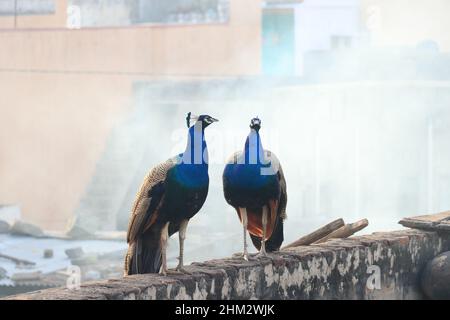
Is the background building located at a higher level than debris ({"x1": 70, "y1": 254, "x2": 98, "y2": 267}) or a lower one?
higher

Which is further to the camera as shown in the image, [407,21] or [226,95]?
[407,21]

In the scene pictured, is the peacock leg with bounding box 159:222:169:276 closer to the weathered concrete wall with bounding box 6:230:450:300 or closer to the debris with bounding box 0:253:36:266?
the weathered concrete wall with bounding box 6:230:450:300

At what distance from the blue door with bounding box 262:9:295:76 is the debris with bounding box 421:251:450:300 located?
26.1 m

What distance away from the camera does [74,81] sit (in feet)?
99.2

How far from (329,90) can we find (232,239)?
544 cm

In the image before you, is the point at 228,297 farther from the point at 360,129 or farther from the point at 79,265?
the point at 360,129

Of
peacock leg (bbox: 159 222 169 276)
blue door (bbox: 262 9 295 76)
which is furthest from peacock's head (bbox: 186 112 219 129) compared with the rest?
blue door (bbox: 262 9 295 76)

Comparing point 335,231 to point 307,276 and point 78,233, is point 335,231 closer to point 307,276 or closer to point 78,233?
point 307,276

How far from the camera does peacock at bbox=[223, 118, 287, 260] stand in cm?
618

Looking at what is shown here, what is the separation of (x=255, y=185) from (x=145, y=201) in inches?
31.3

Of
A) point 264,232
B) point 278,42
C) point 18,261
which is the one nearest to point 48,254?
point 18,261

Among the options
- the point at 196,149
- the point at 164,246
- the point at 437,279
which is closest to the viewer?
the point at 164,246

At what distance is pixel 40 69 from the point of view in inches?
1189
